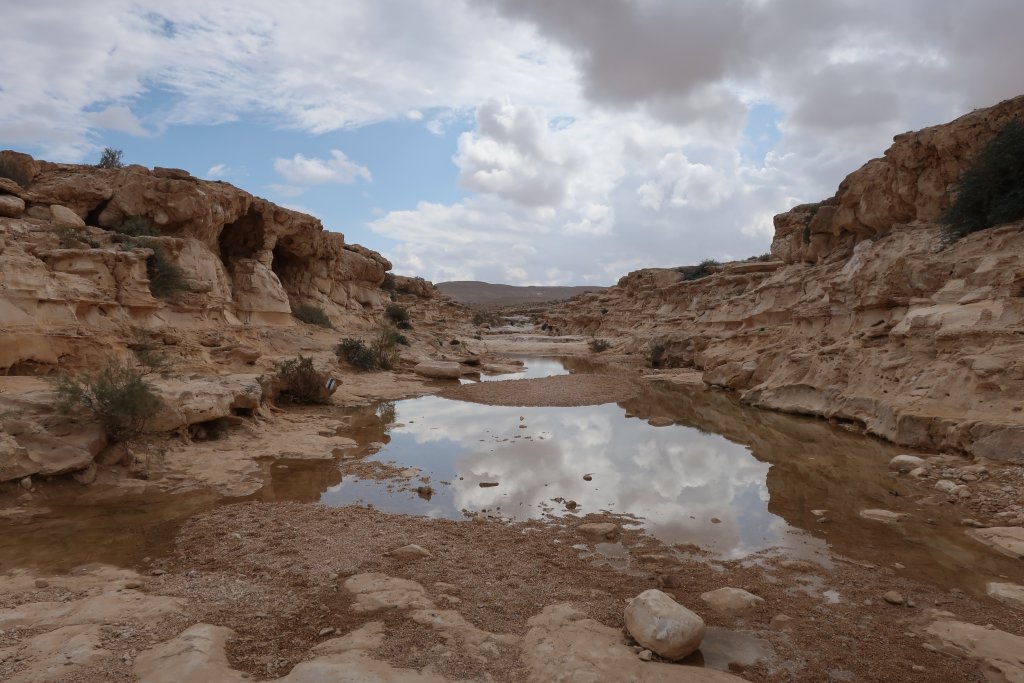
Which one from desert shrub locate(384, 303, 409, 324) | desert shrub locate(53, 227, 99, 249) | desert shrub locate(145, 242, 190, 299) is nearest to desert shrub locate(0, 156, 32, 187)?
desert shrub locate(53, 227, 99, 249)

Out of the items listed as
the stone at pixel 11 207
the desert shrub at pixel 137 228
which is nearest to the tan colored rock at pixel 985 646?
the stone at pixel 11 207

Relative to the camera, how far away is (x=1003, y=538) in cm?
532

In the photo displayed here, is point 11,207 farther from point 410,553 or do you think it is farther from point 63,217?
point 410,553

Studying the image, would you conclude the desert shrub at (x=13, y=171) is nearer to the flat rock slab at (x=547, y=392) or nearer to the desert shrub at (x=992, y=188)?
the flat rock slab at (x=547, y=392)

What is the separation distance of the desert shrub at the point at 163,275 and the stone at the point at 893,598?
14.3 metres

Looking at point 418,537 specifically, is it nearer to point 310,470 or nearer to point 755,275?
point 310,470

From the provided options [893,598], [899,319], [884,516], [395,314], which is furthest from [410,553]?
[395,314]

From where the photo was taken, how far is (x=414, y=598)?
404 centimetres

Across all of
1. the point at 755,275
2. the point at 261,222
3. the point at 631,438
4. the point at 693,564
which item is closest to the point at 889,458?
the point at 631,438

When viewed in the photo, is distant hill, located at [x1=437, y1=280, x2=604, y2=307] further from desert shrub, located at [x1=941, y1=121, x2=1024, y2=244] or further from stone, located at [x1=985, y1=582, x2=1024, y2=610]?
stone, located at [x1=985, y1=582, x2=1024, y2=610]

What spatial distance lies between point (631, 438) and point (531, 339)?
36029 millimetres

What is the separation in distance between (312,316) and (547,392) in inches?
426

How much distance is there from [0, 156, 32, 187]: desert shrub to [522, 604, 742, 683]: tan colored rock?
1665cm

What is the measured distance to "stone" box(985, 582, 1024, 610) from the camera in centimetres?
417
